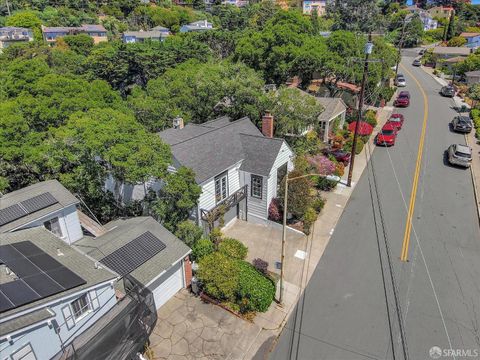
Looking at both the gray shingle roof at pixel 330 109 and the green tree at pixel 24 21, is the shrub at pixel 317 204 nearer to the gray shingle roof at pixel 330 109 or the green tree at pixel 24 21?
the gray shingle roof at pixel 330 109

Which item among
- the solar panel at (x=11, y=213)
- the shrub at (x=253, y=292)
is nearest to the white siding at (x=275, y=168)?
the shrub at (x=253, y=292)

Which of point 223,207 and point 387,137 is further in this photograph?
point 387,137

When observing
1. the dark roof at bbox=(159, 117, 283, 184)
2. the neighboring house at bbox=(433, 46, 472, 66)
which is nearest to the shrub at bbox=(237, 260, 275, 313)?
the dark roof at bbox=(159, 117, 283, 184)

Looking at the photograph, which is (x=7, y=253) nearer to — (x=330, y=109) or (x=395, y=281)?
(x=395, y=281)

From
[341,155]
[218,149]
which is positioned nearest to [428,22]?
[341,155]

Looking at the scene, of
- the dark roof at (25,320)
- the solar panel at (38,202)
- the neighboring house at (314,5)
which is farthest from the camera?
the neighboring house at (314,5)

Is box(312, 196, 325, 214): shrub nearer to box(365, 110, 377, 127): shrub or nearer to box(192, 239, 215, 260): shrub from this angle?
box(192, 239, 215, 260): shrub
